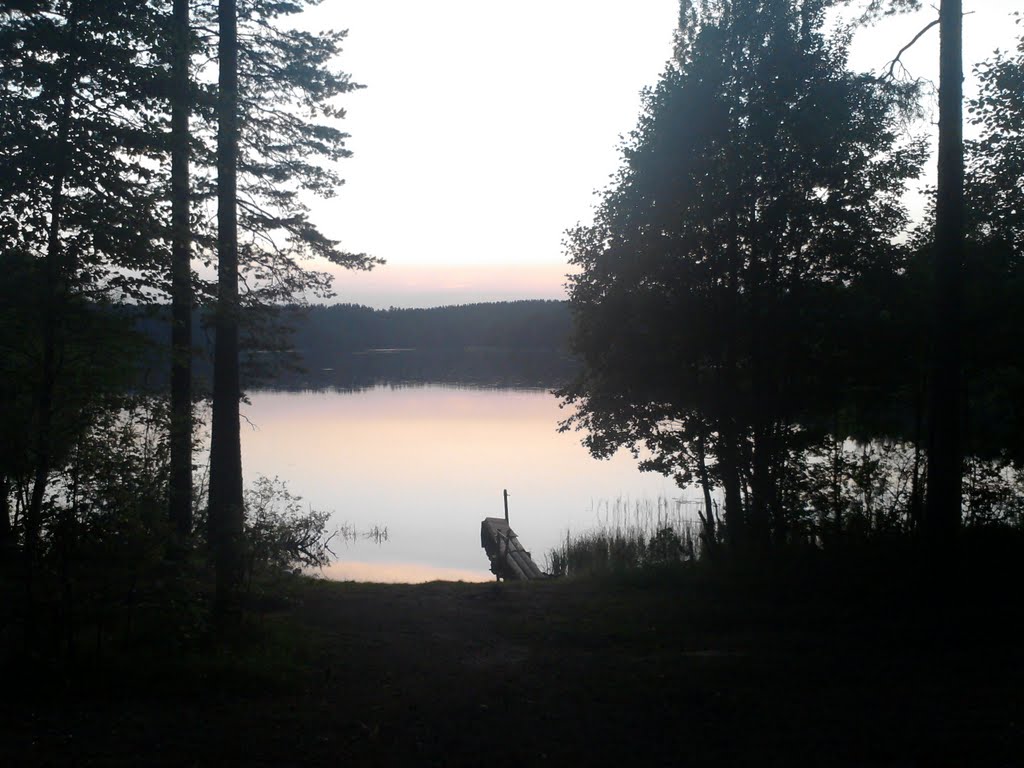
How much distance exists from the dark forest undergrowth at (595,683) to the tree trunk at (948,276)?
0.75m

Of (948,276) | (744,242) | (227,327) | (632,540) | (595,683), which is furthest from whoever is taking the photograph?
(632,540)

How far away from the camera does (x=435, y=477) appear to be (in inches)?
1192

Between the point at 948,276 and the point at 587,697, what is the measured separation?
593 centimetres

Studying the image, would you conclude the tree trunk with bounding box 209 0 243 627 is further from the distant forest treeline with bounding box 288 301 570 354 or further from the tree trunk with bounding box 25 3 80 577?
the distant forest treeline with bounding box 288 301 570 354

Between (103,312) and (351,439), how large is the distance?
30679mm

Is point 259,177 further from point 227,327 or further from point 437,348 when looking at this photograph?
point 437,348

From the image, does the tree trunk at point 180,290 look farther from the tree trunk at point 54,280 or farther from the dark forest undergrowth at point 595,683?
the dark forest undergrowth at point 595,683

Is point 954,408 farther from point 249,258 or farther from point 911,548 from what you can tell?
point 249,258

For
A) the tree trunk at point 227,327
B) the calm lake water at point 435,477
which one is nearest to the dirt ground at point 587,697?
the tree trunk at point 227,327

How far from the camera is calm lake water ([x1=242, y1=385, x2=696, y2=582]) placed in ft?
70.0

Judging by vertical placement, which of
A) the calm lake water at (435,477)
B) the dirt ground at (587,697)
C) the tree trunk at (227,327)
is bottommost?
the calm lake water at (435,477)

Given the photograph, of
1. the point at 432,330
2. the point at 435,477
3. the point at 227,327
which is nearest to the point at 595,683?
the point at 227,327

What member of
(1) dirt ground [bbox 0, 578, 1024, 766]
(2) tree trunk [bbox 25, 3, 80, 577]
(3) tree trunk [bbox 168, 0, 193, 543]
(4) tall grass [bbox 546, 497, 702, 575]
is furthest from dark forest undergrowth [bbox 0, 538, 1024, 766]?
(4) tall grass [bbox 546, 497, 702, 575]

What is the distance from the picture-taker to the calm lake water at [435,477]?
2133cm
